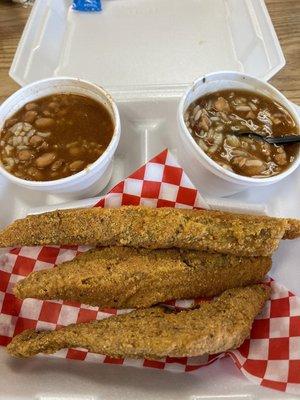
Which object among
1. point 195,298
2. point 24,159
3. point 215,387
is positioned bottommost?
point 215,387

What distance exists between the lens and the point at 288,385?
3.86 feet

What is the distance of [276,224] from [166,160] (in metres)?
0.43

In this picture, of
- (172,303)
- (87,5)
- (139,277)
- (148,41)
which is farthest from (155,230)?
(87,5)

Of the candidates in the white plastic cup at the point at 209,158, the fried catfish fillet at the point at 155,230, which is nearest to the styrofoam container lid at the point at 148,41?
the white plastic cup at the point at 209,158

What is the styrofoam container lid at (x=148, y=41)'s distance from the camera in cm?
202

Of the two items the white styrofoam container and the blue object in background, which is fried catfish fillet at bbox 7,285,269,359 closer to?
the white styrofoam container

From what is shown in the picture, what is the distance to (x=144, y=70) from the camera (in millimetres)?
2084

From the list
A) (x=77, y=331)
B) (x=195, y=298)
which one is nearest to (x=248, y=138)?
(x=195, y=298)

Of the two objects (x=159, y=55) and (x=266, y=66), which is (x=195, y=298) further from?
Result: (x=159, y=55)

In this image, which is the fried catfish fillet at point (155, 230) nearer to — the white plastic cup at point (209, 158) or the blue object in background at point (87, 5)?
the white plastic cup at point (209, 158)

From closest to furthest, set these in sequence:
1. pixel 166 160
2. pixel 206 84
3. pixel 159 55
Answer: pixel 166 160 → pixel 206 84 → pixel 159 55

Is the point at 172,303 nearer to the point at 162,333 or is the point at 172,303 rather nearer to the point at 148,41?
the point at 162,333

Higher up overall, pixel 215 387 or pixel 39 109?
pixel 39 109

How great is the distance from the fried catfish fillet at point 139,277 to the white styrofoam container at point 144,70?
0.19 metres
